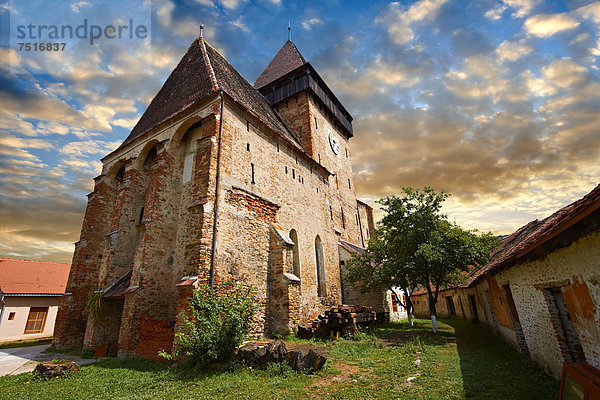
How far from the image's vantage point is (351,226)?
2202 centimetres

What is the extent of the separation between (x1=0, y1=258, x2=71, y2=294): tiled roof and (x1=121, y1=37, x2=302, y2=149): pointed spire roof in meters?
14.7

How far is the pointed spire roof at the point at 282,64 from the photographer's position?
23.2m

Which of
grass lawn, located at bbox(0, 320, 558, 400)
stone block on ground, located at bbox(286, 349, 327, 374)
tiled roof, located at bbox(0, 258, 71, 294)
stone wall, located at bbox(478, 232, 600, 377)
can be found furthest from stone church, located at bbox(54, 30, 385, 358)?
tiled roof, located at bbox(0, 258, 71, 294)

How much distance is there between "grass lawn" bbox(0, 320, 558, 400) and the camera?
5410 millimetres

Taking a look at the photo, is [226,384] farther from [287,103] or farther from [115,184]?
[287,103]

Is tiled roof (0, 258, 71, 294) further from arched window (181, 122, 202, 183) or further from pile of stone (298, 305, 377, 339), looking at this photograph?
pile of stone (298, 305, 377, 339)

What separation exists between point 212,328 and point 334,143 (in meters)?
18.5

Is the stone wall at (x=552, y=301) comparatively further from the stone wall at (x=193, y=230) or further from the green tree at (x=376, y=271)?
the stone wall at (x=193, y=230)

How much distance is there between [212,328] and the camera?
293 inches

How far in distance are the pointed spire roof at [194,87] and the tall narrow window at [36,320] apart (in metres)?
15.8

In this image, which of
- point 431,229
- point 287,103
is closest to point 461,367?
point 431,229

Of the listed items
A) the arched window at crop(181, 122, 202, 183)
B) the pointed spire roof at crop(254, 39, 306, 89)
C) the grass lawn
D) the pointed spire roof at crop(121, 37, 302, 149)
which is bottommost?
the grass lawn

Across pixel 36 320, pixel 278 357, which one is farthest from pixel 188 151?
pixel 36 320

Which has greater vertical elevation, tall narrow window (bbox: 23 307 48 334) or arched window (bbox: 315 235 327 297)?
arched window (bbox: 315 235 327 297)
